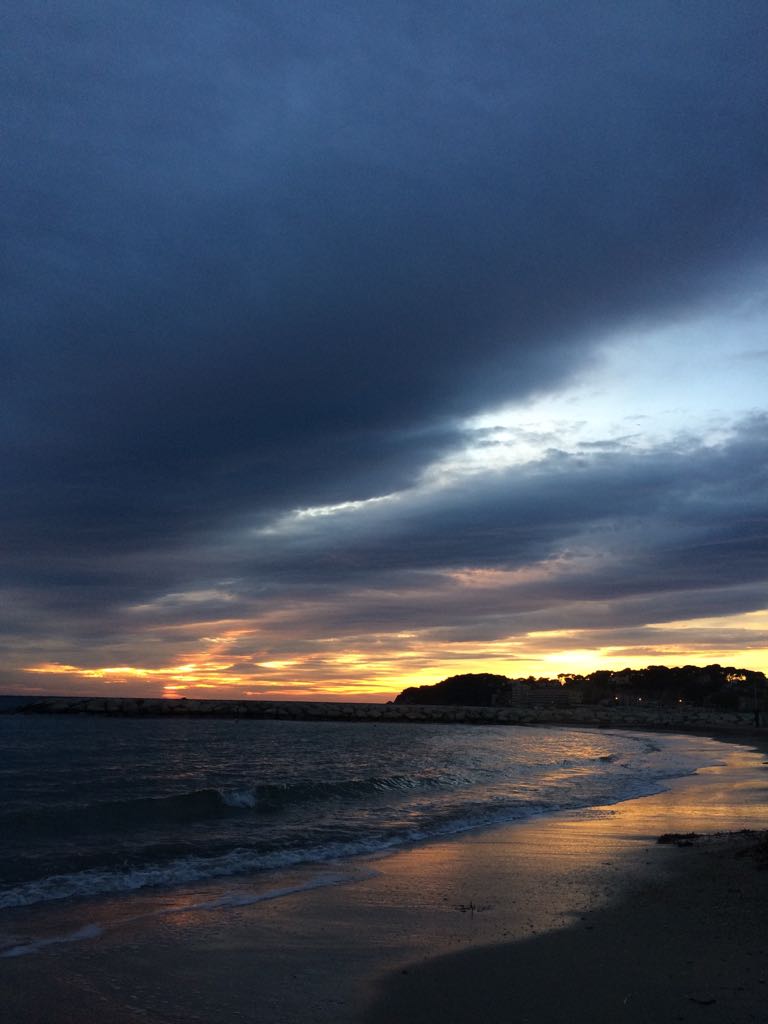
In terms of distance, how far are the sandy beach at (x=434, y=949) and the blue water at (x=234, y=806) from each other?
99.6 inches

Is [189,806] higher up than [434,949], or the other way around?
[434,949]

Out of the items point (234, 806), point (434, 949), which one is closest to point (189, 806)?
point (234, 806)

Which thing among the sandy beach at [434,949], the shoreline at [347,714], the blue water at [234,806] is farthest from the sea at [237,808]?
the shoreline at [347,714]

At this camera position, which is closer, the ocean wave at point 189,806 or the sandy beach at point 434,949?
the sandy beach at point 434,949

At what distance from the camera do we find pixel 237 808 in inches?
943

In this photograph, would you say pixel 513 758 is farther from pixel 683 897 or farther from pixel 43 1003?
pixel 43 1003

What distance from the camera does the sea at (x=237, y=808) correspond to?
15125 millimetres

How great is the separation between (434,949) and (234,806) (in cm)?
1606

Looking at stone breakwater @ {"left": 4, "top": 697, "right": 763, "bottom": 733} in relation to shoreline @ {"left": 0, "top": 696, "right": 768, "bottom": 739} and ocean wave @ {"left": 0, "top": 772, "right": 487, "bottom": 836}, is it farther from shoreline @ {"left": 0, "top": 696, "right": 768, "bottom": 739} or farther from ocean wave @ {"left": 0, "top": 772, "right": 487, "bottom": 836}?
ocean wave @ {"left": 0, "top": 772, "right": 487, "bottom": 836}

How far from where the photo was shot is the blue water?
15.5 m

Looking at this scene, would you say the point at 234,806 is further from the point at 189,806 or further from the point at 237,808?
the point at 189,806

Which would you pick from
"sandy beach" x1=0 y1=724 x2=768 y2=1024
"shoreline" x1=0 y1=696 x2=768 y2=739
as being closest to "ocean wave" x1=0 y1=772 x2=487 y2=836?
"sandy beach" x1=0 y1=724 x2=768 y2=1024

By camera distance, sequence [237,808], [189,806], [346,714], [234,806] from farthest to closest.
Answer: [346,714]
[234,806]
[237,808]
[189,806]

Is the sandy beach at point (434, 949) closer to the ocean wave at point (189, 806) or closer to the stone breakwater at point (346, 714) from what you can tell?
the ocean wave at point (189, 806)
